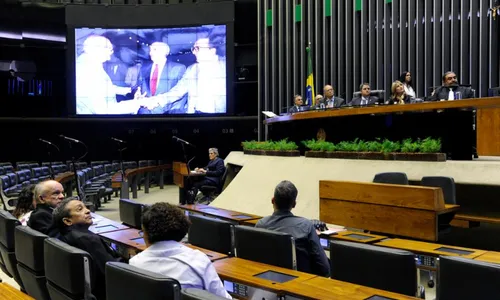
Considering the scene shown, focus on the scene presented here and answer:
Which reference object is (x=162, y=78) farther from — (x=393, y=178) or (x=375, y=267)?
(x=375, y=267)

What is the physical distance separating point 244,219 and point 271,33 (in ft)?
36.7

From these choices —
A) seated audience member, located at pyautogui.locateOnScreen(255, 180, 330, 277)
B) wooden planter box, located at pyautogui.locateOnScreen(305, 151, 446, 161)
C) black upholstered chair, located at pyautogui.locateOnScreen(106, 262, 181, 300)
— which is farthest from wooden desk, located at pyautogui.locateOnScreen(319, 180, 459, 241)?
black upholstered chair, located at pyautogui.locateOnScreen(106, 262, 181, 300)

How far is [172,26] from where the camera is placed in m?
14.7

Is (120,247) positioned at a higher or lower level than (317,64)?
lower

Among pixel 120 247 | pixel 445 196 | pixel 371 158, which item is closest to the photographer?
pixel 120 247

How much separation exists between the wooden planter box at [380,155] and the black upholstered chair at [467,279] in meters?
3.53

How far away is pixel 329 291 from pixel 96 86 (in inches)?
531

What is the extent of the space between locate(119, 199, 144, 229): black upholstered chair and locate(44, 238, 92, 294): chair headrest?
169cm

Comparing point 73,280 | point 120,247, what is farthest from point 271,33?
point 73,280

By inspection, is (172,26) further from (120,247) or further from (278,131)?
(120,247)

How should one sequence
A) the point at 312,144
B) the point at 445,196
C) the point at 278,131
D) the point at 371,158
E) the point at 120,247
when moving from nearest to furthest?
1. the point at 120,247
2. the point at 445,196
3. the point at 371,158
4. the point at 312,144
5. the point at 278,131

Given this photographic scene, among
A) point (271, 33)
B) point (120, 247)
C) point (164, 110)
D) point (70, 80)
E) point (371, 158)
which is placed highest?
point (271, 33)

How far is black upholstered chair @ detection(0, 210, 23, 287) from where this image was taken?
3.55 m

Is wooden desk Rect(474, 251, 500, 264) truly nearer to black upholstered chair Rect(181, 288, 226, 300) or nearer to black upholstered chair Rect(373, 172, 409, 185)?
black upholstered chair Rect(181, 288, 226, 300)
